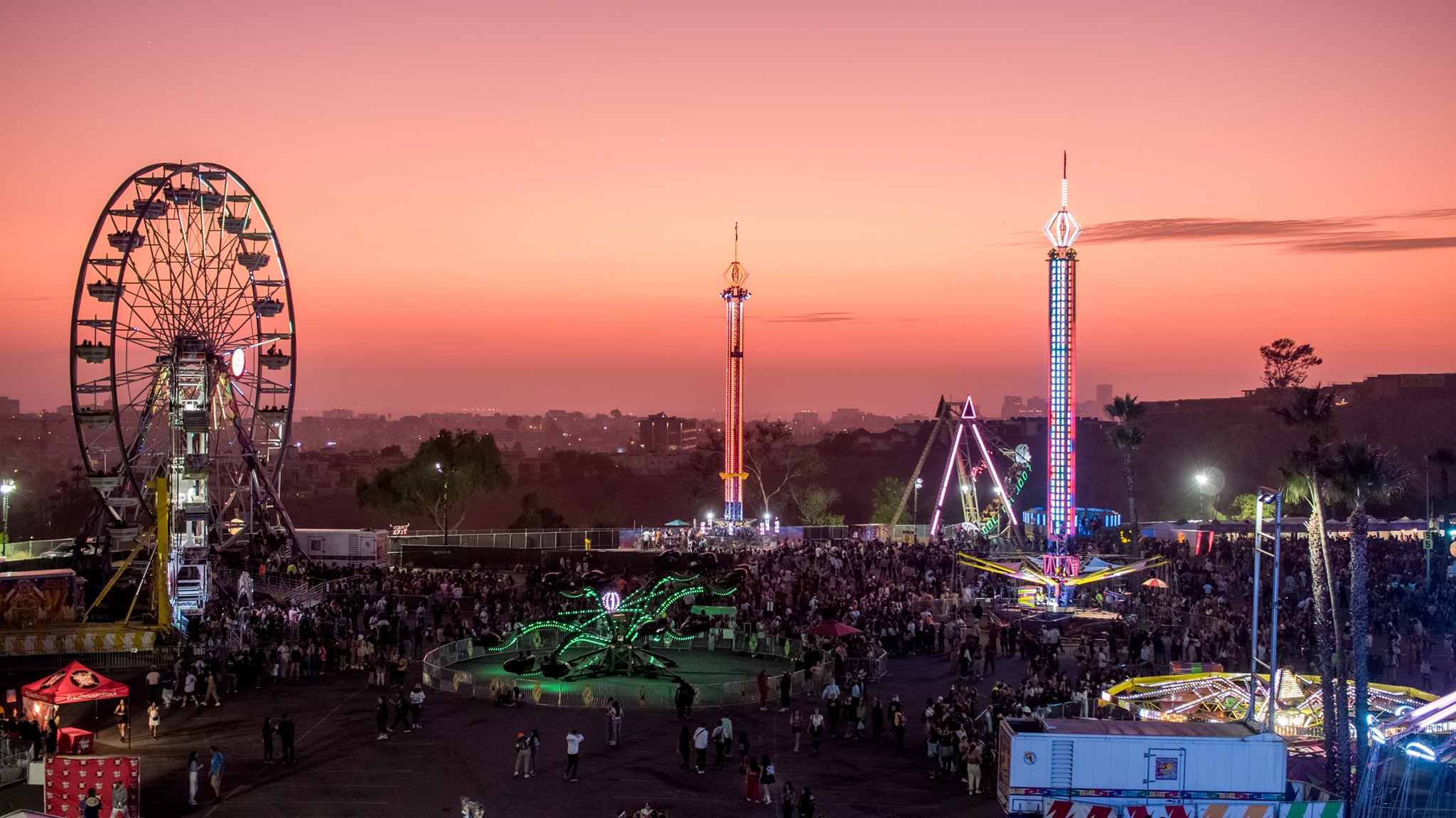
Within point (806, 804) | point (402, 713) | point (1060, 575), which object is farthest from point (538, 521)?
point (806, 804)

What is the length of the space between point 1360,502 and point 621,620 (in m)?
16.2

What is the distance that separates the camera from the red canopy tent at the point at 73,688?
78.4 feet

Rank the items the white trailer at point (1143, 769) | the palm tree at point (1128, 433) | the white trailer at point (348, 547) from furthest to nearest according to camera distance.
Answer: the palm tree at point (1128, 433), the white trailer at point (348, 547), the white trailer at point (1143, 769)

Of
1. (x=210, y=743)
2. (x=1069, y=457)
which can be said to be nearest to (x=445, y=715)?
(x=210, y=743)

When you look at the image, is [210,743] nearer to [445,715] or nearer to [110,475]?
[445,715]

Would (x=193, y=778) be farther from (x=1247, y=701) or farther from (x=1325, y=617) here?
(x=1325, y=617)

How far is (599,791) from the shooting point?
850 inches

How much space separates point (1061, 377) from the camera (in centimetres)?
5078

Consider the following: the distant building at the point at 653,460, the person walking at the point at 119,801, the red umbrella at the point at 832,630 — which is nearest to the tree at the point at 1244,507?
the red umbrella at the point at 832,630

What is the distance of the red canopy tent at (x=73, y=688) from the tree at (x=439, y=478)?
4679cm

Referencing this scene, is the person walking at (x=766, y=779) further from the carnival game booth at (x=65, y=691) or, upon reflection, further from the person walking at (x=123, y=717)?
the carnival game booth at (x=65, y=691)

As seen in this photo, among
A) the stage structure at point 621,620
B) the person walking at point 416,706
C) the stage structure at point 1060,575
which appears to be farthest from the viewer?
the stage structure at point 1060,575

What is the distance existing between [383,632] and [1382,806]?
2224 cm

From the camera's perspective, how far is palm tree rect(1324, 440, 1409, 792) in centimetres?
2086
